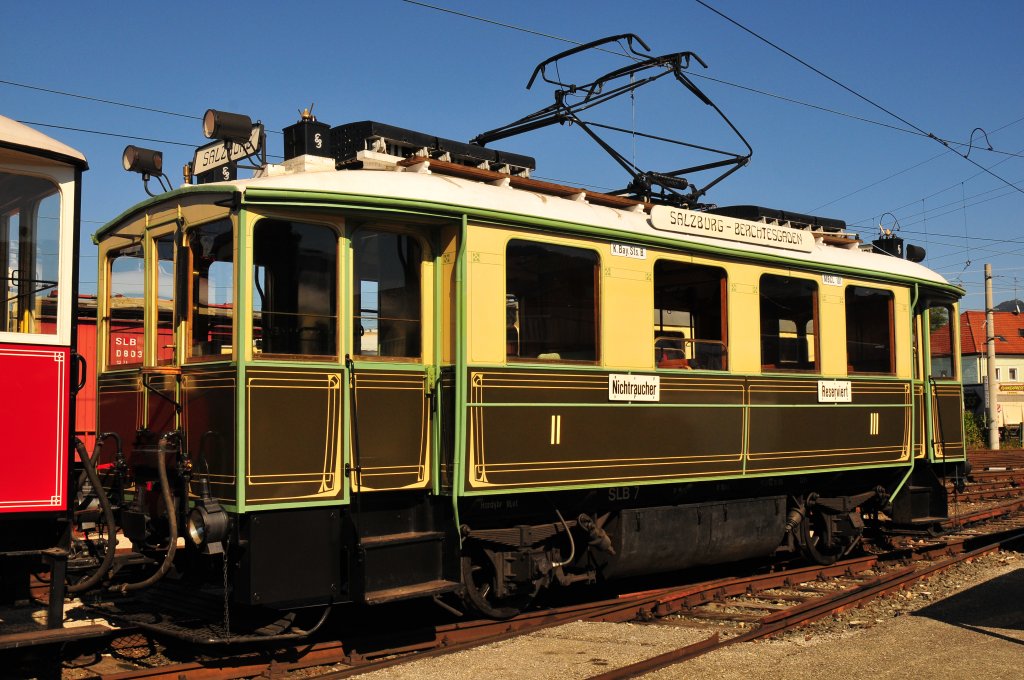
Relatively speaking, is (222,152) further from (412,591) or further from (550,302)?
(412,591)

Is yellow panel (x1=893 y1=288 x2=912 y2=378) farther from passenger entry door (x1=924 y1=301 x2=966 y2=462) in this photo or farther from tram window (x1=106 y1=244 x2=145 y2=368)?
tram window (x1=106 y1=244 x2=145 y2=368)

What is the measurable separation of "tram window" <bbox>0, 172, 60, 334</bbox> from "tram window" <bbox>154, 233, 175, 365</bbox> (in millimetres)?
1553

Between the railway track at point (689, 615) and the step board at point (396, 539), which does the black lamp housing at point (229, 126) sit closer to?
the step board at point (396, 539)

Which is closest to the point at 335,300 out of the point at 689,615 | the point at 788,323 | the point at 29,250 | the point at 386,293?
the point at 386,293

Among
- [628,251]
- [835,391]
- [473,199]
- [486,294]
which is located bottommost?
[835,391]

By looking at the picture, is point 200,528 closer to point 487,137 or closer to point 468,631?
point 468,631

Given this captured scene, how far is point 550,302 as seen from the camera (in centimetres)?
809

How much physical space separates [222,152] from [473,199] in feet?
6.51

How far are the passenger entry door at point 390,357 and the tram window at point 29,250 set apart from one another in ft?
6.39

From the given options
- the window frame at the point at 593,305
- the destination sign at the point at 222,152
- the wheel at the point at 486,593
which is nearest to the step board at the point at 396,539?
the wheel at the point at 486,593

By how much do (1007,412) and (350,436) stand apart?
157 ft

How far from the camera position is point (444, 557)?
7.45 m

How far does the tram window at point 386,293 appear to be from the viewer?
7277mm

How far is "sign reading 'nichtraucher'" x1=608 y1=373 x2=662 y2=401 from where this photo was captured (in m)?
8.43
